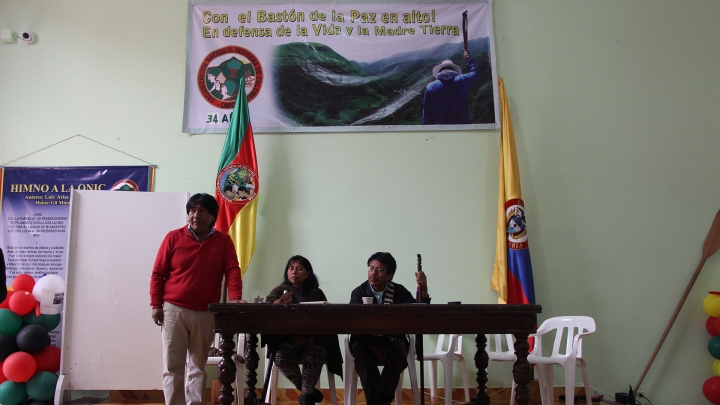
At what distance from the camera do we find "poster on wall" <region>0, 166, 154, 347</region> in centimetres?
434

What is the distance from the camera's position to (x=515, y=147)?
4.38 m

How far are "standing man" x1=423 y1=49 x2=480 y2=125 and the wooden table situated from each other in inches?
93.8

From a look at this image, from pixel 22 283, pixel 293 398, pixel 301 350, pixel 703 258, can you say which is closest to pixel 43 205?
pixel 22 283

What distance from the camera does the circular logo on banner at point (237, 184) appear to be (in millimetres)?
4258

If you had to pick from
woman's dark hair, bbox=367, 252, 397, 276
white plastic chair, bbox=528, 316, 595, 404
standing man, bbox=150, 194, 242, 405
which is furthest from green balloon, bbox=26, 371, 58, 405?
white plastic chair, bbox=528, 316, 595, 404

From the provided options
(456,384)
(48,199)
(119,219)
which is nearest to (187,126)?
(119,219)

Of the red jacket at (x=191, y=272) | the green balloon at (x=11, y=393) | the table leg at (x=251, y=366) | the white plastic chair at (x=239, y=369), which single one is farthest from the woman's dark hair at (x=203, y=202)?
the green balloon at (x=11, y=393)

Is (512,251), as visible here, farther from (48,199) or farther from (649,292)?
(48,199)

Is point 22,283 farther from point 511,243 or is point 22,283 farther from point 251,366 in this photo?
point 511,243

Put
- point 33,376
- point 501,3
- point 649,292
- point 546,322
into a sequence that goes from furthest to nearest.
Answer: point 501,3 < point 649,292 < point 546,322 < point 33,376

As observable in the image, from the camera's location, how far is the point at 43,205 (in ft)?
14.5

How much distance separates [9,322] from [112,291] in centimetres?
65

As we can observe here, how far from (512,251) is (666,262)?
1.29 metres

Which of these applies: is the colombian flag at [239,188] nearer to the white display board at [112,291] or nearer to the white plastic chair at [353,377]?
the white display board at [112,291]
